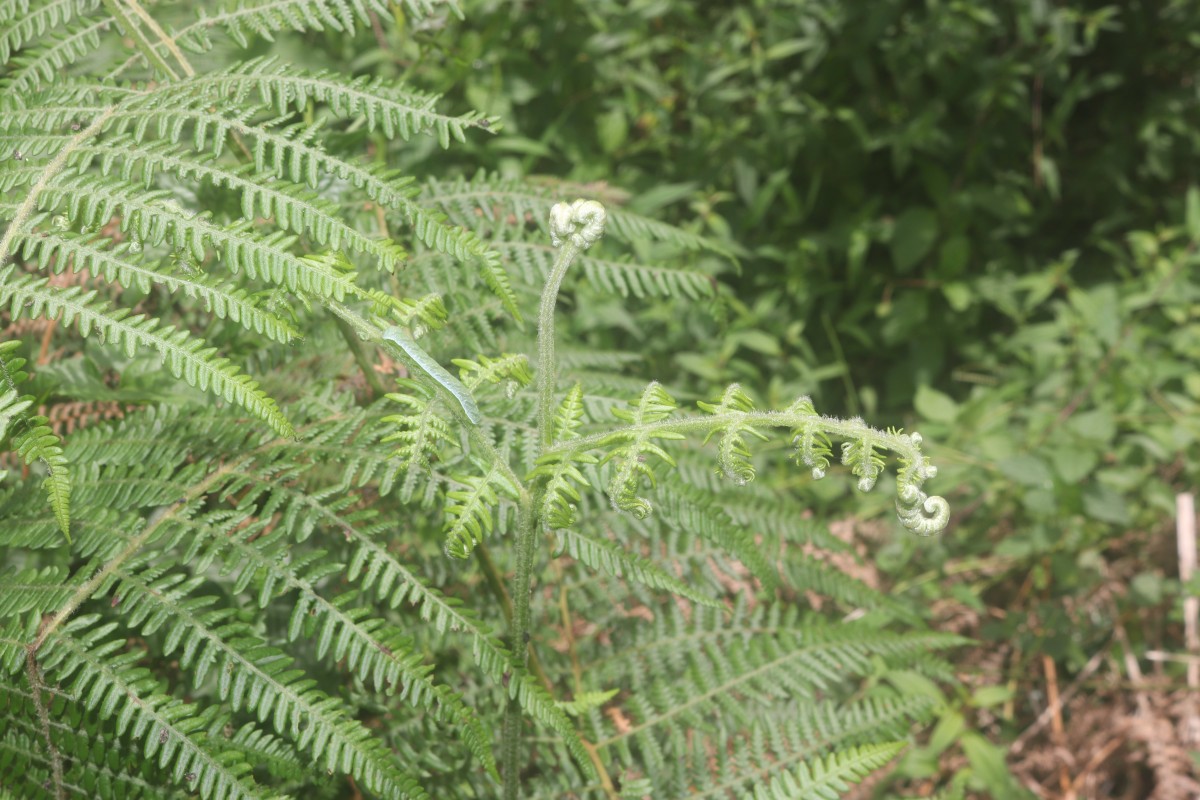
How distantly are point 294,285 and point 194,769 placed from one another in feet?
1.96

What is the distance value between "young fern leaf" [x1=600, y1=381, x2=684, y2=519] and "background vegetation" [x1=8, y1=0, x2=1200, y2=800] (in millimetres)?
1252

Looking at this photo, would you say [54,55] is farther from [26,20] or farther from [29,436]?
[29,436]

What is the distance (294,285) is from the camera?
1216mm

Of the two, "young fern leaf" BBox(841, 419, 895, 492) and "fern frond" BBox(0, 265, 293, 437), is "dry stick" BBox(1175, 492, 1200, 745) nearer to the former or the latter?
"young fern leaf" BBox(841, 419, 895, 492)

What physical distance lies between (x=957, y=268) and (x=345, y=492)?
2.73 metres

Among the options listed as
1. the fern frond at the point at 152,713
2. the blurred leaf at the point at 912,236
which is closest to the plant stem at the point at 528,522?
the fern frond at the point at 152,713

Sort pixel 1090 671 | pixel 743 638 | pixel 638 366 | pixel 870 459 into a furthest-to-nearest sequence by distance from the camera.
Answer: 1. pixel 1090 671
2. pixel 638 366
3. pixel 743 638
4. pixel 870 459

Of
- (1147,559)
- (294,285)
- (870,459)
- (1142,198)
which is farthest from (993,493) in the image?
(294,285)

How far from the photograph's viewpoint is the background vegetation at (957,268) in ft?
9.43

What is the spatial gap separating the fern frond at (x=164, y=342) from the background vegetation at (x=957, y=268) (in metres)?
1.31

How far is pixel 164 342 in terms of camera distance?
1187mm

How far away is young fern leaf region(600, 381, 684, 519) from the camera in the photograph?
1.08 m

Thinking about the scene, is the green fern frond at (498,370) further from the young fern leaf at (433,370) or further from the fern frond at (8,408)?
the fern frond at (8,408)

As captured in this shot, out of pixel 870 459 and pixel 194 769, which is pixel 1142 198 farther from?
pixel 194 769
